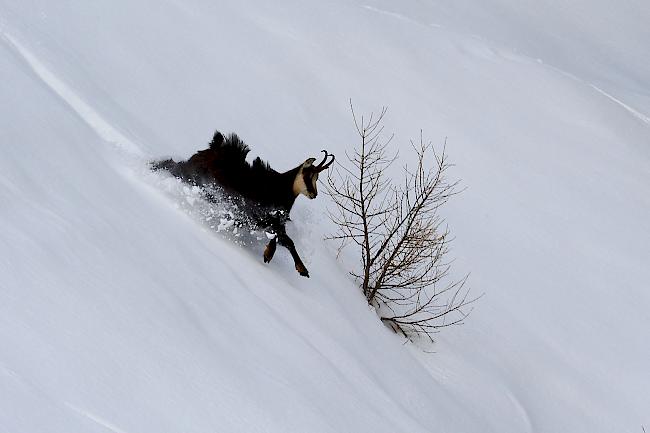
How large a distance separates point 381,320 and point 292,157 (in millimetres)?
2747

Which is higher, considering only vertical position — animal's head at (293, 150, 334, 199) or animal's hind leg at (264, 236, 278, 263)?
animal's head at (293, 150, 334, 199)

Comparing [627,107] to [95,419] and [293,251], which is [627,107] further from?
[95,419]

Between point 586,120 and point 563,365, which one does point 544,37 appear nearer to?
point 586,120

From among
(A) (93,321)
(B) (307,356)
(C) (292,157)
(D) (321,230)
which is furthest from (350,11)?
(A) (93,321)

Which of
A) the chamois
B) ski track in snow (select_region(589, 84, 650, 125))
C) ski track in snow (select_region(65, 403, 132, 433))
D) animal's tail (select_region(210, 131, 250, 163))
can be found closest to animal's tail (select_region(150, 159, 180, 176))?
the chamois

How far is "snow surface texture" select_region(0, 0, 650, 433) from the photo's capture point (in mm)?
3932

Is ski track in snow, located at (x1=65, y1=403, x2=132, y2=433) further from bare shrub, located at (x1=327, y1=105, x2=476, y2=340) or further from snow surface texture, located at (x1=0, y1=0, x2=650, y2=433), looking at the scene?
bare shrub, located at (x1=327, y1=105, x2=476, y2=340)

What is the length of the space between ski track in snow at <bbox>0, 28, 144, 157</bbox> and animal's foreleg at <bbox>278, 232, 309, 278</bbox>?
48.7 inches

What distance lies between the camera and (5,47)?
7.78 m

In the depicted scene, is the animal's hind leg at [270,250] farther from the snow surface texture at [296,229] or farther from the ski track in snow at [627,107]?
the ski track in snow at [627,107]

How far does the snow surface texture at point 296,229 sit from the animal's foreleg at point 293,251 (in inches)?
4.5

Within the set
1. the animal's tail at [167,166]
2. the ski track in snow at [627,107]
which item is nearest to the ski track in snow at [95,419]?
the animal's tail at [167,166]

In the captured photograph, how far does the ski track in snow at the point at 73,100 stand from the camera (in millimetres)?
6828

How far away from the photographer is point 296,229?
7.70 meters
